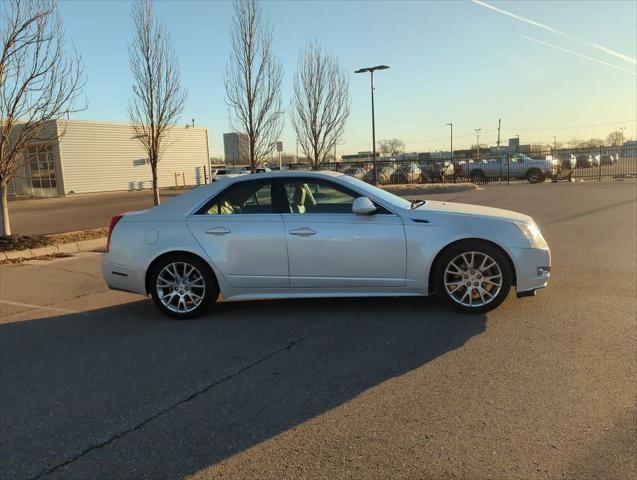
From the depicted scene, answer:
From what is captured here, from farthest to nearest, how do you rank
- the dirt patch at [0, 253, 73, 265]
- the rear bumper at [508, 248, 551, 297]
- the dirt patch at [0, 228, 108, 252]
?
1. the dirt patch at [0, 228, 108, 252]
2. the dirt patch at [0, 253, 73, 265]
3. the rear bumper at [508, 248, 551, 297]

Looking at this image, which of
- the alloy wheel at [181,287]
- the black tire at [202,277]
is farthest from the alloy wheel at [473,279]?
the alloy wheel at [181,287]

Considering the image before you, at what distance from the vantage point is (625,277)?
6.98 meters

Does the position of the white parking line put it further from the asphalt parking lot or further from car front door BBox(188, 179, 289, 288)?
car front door BBox(188, 179, 289, 288)

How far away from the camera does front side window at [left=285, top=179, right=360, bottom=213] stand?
5641 mm

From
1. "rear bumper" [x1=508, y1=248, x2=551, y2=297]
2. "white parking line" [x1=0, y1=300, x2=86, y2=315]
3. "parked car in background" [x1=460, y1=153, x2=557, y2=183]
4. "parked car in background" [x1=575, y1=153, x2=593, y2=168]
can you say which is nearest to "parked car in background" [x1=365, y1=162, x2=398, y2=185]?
Answer: "parked car in background" [x1=460, y1=153, x2=557, y2=183]

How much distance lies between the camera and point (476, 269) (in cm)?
542

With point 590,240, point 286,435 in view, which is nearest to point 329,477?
point 286,435

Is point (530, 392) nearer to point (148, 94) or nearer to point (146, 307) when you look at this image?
point (146, 307)

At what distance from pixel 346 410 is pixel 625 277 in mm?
5189

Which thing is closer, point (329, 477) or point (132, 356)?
point (329, 477)

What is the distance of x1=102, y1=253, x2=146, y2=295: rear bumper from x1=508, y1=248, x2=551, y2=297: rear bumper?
3.89 m

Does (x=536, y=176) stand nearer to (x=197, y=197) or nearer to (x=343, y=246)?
(x=343, y=246)

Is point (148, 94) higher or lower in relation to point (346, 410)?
higher

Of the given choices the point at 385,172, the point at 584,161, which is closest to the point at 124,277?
the point at 385,172
